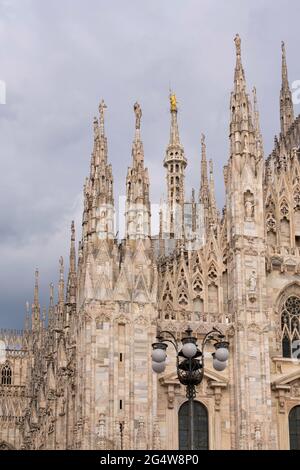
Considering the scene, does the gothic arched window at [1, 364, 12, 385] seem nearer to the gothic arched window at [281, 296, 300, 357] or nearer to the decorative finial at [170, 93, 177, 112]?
the decorative finial at [170, 93, 177, 112]

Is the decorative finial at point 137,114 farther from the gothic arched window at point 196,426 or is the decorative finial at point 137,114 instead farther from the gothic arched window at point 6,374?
the gothic arched window at point 6,374

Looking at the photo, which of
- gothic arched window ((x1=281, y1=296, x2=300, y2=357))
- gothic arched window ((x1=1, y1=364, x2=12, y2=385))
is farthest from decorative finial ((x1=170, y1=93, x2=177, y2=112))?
gothic arched window ((x1=281, y1=296, x2=300, y2=357))

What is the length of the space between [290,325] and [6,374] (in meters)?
41.4

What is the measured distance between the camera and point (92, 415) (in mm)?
34781

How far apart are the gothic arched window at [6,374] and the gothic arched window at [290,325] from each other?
40712 mm

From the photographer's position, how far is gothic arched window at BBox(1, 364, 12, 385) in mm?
75450

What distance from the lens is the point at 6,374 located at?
249ft

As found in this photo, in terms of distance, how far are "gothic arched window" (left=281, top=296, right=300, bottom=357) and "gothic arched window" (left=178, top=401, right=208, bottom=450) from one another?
15.6 feet

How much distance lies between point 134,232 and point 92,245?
1.94 m

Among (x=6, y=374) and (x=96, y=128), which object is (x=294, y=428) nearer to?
(x=96, y=128)

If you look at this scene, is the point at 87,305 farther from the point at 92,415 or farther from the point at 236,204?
the point at 236,204

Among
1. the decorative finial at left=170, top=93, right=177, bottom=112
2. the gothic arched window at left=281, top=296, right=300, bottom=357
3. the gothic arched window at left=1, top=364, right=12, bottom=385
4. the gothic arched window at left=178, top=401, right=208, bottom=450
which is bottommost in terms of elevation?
the gothic arched window at left=178, top=401, right=208, bottom=450

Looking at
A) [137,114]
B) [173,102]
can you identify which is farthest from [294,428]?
[173,102]
